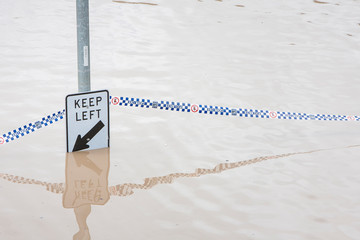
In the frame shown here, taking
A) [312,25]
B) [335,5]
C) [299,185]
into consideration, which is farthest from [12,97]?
[335,5]

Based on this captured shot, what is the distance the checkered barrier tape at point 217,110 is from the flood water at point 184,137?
0.11 metres

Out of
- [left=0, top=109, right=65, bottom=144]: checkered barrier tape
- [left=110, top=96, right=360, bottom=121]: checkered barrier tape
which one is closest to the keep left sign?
[left=0, top=109, right=65, bottom=144]: checkered barrier tape

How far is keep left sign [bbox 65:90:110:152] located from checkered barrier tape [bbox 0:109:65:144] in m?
0.65

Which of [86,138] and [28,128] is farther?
[28,128]

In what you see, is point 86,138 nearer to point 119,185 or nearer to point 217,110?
point 119,185

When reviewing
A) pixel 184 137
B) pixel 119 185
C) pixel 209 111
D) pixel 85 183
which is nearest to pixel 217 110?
pixel 209 111

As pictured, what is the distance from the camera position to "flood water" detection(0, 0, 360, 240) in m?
5.79

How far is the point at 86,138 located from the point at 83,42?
1.17 m

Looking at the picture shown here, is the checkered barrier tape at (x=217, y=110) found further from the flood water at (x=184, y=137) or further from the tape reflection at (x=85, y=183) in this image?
the tape reflection at (x=85, y=183)

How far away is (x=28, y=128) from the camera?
739 cm

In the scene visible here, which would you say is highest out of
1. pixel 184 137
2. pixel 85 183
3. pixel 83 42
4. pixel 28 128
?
pixel 83 42

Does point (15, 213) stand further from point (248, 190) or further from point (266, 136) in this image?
point (266, 136)

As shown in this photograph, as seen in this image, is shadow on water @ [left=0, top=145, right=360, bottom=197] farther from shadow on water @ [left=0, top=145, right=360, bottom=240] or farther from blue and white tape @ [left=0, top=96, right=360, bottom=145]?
blue and white tape @ [left=0, top=96, right=360, bottom=145]

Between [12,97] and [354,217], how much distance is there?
5.33m
